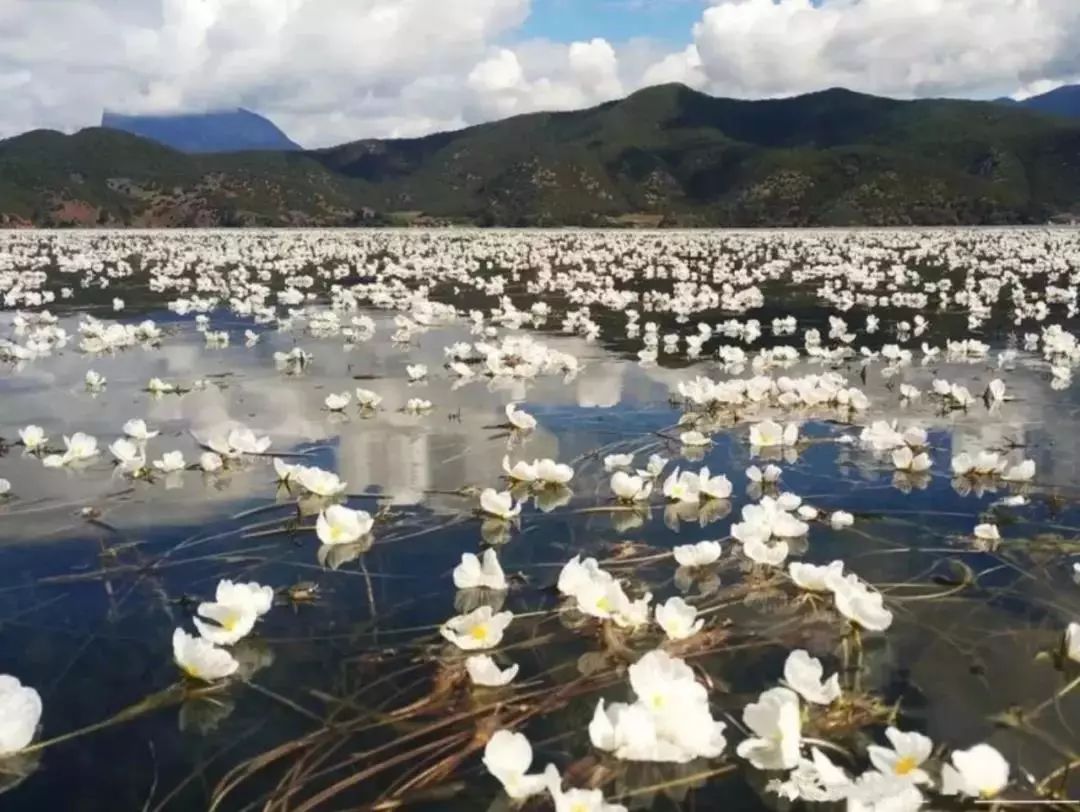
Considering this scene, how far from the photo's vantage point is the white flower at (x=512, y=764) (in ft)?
9.08

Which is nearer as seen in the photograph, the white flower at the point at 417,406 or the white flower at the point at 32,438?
the white flower at the point at 32,438

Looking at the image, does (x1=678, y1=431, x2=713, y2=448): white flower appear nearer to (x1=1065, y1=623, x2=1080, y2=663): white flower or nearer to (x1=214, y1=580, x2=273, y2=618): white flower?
(x1=1065, y1=623, x2=1080, y2=663): white flower

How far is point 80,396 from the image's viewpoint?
9047 millimetres

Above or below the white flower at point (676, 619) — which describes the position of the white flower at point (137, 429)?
above

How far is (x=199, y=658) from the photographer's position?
347 centimetres

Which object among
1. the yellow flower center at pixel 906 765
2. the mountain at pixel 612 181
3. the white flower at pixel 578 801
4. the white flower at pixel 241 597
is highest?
the mountain at pixel 612 181

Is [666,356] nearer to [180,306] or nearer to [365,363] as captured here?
[365,363]

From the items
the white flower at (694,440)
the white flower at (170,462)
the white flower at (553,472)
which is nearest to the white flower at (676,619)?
the white flower at (553,472)

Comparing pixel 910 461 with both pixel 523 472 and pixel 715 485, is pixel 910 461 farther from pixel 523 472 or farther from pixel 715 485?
pixel 523 472

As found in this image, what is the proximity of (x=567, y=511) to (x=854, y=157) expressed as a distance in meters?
116

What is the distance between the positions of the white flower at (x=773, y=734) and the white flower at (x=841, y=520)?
7.28ft

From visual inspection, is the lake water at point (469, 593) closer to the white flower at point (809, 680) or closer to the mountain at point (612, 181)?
the white flower at point (809, 680)

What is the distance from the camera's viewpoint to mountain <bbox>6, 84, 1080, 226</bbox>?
100938 millimetres

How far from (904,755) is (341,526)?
2.78 meters
